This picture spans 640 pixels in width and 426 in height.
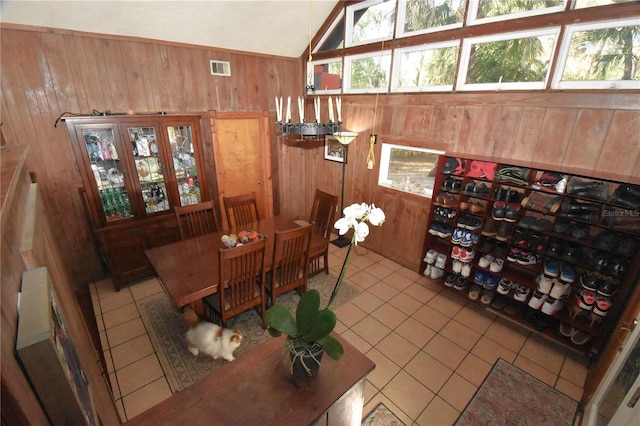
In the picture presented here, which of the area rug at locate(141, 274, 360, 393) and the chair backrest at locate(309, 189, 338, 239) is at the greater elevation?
the chair backrest at locate(309, 189, 338, 239)

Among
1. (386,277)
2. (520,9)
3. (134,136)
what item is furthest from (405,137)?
(134,136)

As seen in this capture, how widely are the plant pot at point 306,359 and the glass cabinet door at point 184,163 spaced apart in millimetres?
2974

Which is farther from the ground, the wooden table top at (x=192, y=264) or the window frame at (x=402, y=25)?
the window frame at (x=402, y=25)

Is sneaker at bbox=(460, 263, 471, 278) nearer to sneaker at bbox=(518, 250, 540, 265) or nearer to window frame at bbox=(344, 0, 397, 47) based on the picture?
sneaker at bbox=(518, 250, 540, 265)

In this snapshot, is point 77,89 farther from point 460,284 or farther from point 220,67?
point 460,284

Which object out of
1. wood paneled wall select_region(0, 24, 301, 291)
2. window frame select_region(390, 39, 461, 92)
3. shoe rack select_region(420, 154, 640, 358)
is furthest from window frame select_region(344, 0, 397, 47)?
shoe rack select_region(420, 154, 640, 358)

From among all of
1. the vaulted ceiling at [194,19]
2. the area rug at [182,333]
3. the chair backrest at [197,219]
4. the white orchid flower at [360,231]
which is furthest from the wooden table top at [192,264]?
the vaulted ceiling at [194,19]

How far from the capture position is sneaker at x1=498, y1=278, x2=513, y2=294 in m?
2.82

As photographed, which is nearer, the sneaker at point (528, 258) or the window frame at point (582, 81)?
the window frame at point (582, 81)

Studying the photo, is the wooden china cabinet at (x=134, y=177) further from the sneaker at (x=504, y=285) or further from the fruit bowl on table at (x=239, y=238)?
the sneaker at (x=504, y=285)

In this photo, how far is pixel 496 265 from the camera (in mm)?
2826

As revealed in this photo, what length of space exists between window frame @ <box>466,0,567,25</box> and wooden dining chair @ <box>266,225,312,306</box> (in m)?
2.55

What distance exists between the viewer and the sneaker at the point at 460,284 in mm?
3158

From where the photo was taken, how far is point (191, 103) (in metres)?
3.62
